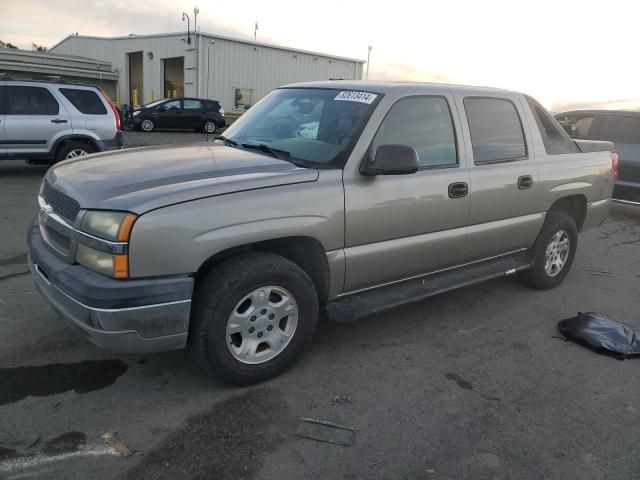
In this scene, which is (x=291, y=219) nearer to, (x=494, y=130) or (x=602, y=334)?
(x=494, y=130)

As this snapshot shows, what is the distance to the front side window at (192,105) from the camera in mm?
22031

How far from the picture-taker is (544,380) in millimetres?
3447

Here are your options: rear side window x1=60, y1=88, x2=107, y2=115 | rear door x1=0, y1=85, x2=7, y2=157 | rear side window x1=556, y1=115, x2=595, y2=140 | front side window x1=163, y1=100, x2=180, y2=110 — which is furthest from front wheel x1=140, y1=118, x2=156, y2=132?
rear side window x1=556, y1=115, x2=595, y2=140

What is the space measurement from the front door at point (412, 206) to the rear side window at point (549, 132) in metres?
1.23

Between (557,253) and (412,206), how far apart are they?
2310 mm

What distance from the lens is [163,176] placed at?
2980 millimetres

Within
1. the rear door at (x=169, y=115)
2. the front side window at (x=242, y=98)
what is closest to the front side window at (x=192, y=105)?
the rear door at (x=169, y=115)

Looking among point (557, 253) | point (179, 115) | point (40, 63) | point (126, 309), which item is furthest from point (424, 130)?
point (40, 63)

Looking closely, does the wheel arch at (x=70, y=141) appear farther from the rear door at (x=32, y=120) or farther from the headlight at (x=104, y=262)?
the headlight at (x=104, y=262)

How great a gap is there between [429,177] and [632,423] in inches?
75.9

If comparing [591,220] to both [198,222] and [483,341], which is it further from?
[198,222]

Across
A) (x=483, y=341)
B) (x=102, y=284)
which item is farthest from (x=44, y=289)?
(x=483, y=341)

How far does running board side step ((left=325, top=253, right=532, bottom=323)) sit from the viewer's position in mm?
3414

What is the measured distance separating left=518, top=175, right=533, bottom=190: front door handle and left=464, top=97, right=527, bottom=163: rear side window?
18cm
